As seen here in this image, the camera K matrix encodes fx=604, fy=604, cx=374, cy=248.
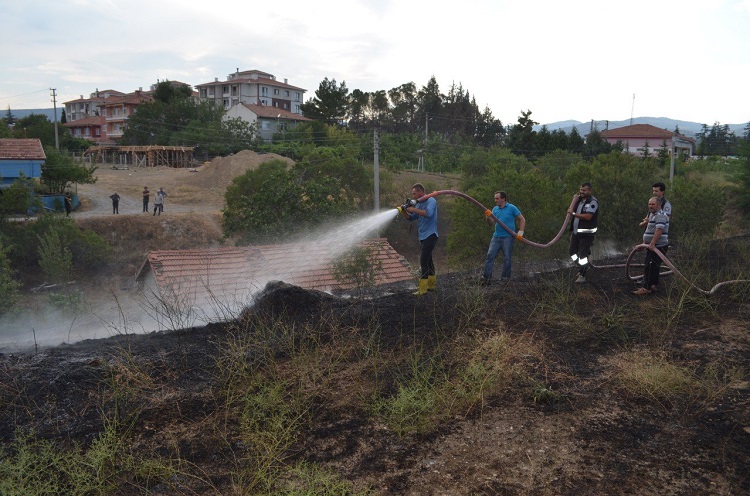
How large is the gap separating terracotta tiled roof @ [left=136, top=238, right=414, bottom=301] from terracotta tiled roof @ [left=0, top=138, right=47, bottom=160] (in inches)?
874

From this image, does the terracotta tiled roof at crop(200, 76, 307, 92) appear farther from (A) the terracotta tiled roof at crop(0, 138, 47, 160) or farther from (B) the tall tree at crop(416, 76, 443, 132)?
(A) the terracotta tiled roof at crop(0, 138, 47, 160)

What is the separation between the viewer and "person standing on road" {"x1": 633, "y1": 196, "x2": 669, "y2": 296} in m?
7.75

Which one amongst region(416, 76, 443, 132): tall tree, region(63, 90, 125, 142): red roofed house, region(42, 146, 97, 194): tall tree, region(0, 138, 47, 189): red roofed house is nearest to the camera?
region(0, 138, 47, 189): red roofed house

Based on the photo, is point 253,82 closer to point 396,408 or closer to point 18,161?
point 18,161

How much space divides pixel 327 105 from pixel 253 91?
22.4 meters

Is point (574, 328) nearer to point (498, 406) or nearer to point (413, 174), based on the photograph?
point (498, 406)

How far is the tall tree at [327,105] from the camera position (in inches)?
2729

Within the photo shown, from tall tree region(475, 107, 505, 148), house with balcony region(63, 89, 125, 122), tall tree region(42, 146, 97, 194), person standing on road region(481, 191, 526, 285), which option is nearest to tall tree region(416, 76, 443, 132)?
tall tree region(475, 107, 505, 148)

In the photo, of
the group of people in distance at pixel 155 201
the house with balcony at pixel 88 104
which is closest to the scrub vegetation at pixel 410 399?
the group of people in distance at pixel 155 201

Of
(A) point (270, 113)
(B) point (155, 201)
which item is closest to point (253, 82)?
(A) point (270, 113)

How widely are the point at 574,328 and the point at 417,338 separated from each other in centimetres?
168

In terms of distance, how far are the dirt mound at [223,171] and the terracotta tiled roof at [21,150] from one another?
1262 cm

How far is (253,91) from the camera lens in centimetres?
8725

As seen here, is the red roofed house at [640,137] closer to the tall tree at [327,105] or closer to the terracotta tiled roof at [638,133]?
the terracotta tiled roof at [638,133]
